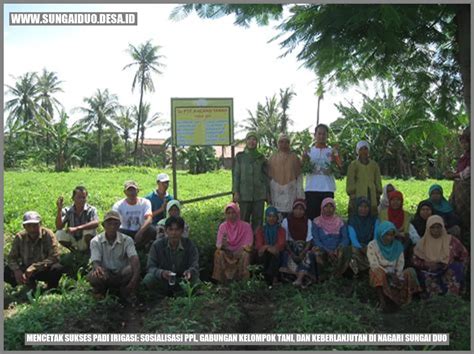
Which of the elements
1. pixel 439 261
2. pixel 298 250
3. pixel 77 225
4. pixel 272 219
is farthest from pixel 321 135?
pixel 77 225

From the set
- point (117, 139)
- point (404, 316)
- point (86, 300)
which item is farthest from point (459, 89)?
point (117, 139)

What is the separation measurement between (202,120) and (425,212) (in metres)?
3.36

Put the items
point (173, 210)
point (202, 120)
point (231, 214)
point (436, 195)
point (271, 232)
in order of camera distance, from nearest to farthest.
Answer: point (231, 214), point (271, 232), point (173, 210), point (436, 195), point (202, 120)

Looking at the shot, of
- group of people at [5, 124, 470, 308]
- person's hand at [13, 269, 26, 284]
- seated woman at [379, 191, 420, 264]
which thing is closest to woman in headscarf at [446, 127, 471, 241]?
group of people at [5, 124, 470, 308]

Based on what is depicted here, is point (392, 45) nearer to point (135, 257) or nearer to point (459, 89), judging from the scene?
point (459, 89)

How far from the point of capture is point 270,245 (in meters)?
5.86

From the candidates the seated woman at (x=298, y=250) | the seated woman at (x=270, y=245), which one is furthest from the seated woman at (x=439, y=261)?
the seated woman at (x=270, y=245)

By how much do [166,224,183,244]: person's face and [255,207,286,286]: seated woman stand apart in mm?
1035

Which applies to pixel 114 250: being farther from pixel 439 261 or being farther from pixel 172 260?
pixel 439 261

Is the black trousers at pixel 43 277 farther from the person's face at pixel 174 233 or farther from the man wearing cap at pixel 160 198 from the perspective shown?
the man wearing cap at pixel 160 198

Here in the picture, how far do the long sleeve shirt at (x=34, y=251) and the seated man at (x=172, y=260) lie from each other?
1.22 metres

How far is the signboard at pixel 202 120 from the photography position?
7.19m

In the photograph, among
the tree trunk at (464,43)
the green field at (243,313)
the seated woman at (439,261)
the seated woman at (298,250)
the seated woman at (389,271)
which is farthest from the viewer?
the tree trunk at (464,43)

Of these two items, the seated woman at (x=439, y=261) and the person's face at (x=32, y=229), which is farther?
the person's face at (x=32, y=229)
